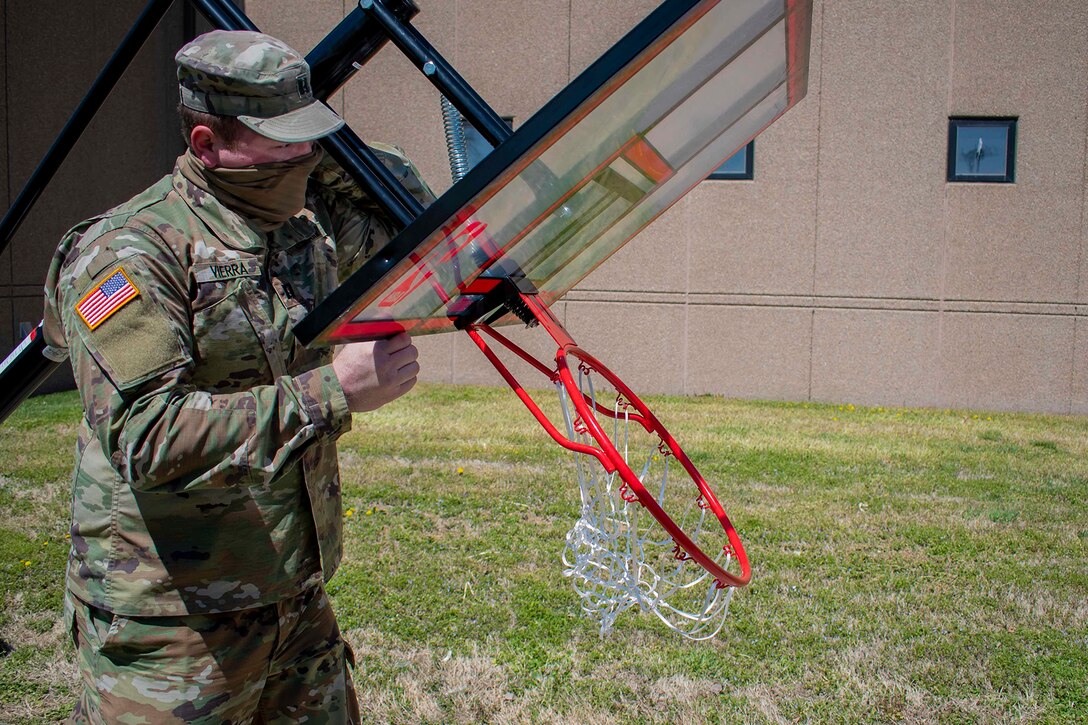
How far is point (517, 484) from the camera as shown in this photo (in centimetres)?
697

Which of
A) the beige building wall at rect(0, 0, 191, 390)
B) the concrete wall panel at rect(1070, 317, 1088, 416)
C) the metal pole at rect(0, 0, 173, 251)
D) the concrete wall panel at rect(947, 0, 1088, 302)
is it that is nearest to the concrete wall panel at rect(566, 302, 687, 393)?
the concrete wall panel at rect(947, 0, 1088, 302)

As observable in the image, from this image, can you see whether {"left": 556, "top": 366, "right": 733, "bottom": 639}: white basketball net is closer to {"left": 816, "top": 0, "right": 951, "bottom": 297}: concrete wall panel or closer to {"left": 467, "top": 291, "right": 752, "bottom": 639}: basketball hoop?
{"left": 467, "top": 291, "right": 752, "bottom": 639}: basketball hoop

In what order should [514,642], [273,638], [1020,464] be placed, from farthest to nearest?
[1020,464]
[514,642]
[273,638]

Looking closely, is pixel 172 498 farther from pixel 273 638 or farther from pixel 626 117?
pixel 626 117

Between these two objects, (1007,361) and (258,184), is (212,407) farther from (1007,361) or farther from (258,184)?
(1007,361)

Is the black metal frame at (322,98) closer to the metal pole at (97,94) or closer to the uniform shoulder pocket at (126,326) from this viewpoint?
the metal pole at (97,94)

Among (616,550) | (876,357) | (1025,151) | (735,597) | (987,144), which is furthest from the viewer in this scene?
(876,357)

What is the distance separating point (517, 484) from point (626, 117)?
5428 mm

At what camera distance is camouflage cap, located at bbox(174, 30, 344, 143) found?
1871mm

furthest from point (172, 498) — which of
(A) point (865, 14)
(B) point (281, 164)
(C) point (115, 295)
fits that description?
(A) point (865, 14)

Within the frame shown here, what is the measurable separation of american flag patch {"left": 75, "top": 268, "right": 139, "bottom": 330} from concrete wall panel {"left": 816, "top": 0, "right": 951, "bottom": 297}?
408 inches

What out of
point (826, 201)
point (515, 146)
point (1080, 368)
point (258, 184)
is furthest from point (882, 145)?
point (515, 146)

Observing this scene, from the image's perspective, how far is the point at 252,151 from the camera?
196 centimetres

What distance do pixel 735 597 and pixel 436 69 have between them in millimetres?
3436
